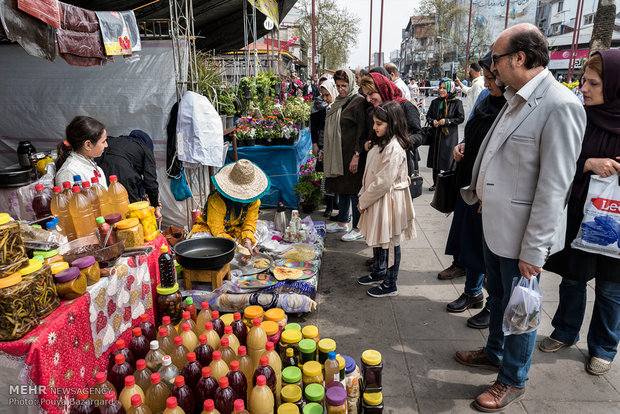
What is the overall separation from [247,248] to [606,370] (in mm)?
3075

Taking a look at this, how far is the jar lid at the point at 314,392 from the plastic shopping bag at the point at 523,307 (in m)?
1.15

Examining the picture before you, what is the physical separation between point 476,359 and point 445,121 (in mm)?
4662

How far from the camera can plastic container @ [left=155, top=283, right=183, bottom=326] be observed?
287 cm

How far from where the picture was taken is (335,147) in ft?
16.6

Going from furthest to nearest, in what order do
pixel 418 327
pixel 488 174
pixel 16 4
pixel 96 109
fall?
pixel 96 109 → pixel 418 327 → pixel 16 4 → pixel 488 174

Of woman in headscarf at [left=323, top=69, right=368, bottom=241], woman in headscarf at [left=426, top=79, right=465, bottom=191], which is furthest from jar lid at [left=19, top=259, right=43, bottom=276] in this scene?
woman in headscarf at [left=426, top=79, right=465, bottom=191]

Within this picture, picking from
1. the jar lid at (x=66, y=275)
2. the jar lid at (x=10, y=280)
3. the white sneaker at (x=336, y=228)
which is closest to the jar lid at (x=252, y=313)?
the jar lid at (x=66, y=275)

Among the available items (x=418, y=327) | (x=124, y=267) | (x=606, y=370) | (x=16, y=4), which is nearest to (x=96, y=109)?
(x=16, y=4)

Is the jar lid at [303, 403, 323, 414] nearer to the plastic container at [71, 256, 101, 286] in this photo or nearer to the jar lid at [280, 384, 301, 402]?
the jar lid at [280, 384, 301, 402]

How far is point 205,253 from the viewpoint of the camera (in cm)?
346

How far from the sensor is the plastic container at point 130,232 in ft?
8.50

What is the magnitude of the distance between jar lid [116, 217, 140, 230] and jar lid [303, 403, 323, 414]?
1.64 metres

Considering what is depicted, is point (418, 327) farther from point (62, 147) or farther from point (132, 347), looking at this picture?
point (62, 147)

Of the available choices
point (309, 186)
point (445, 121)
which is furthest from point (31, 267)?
point (445, 121)
